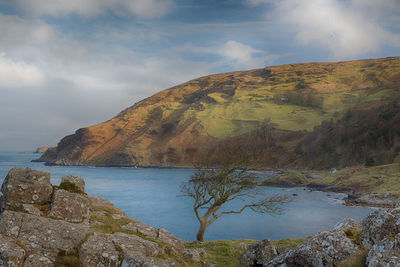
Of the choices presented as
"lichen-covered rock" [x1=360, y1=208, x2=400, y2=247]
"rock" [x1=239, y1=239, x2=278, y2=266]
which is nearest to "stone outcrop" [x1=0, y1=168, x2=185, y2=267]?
"rock" [x1=239, y1=239, x2=278, y2=266]

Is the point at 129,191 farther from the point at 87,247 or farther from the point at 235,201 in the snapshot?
the point at 87,247

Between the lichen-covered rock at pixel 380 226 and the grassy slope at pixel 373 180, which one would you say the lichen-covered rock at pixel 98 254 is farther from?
the grassy slope at pixel 373 180

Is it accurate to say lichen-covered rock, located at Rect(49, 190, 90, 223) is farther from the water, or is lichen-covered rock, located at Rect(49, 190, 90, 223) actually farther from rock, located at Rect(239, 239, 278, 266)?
the water

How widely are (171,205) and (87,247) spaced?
7972 centimetres

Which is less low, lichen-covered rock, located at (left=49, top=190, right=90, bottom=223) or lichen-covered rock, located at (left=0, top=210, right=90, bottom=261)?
lichen-covered rock, located at (left=49, top=190, right=90, bottom=223)

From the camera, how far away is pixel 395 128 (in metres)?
127

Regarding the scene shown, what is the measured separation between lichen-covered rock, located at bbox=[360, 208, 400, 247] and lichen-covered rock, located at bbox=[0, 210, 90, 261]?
35.4 ft

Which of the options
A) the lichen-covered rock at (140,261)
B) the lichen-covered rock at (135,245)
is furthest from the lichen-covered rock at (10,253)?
the lichen-covered rock at (140,261)

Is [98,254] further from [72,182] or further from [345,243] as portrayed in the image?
[345,243]

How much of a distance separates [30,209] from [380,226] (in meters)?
14.0

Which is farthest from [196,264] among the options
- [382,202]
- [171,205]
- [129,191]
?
[129,191]

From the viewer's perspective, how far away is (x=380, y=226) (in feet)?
32.2

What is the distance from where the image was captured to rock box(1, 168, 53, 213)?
13.6 meters

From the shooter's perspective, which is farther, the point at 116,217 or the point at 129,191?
the point at 129,191
